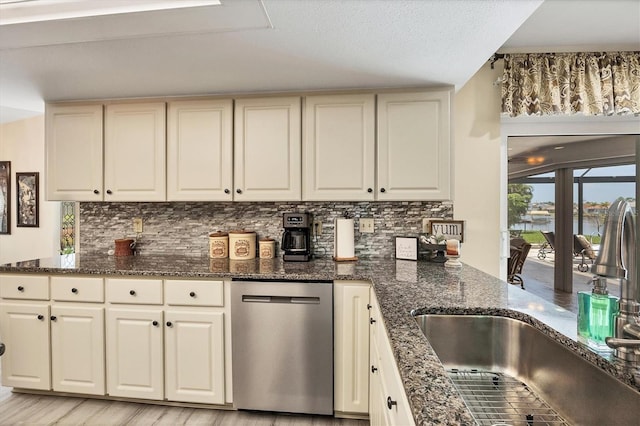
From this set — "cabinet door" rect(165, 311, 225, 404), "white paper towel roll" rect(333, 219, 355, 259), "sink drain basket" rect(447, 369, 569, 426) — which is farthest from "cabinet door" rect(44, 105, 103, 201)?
"sink drain basket" rect(447, 369, 569, 426)

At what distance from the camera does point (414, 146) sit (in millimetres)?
2441

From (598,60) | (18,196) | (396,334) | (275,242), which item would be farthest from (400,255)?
(18,196)

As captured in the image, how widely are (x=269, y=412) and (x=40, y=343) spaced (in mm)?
1608

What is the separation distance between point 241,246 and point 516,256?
7.09 feet

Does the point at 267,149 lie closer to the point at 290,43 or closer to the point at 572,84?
the point at 290,43

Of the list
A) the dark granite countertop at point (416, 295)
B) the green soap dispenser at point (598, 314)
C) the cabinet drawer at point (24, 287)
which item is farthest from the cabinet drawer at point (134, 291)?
the green soap dispenser at point (598, 314)

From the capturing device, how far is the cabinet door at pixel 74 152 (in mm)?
2723

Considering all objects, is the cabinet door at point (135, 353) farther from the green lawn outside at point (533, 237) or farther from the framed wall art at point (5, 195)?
the framed wall art at point (5, 195)

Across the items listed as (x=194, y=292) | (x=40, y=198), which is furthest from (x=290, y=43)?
(x=40, y=198)

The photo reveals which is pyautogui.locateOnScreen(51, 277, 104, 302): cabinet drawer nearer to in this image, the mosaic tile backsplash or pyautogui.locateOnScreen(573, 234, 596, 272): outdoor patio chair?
the mosaic tile backsplash

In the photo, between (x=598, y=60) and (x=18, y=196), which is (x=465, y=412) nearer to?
(x=598, y=60)

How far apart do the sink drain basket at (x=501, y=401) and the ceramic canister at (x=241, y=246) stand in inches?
69.6

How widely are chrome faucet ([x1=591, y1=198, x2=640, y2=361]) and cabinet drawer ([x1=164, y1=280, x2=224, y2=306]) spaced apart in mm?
1892

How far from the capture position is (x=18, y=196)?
4582 mm
